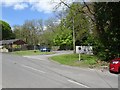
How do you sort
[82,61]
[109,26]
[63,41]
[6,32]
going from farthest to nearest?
[6,32]
[63,41]
[82,61]
[109,26]

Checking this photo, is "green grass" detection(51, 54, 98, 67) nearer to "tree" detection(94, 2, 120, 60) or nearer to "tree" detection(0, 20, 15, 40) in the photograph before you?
"tree" detection(94, 2, 120, 60)

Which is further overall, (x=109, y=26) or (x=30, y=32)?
(x=30, y=32)

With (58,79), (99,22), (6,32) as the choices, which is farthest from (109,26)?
(6,32)

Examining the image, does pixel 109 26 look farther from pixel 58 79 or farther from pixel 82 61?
pixel 58 79

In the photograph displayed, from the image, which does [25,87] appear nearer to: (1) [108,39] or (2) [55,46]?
(1) [108,39]

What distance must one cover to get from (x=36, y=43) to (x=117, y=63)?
9368 centimetres

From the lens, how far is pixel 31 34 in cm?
11350

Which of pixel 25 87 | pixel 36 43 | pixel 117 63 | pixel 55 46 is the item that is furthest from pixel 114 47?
pixel 36 43

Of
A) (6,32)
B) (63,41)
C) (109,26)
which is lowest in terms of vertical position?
(63,41)

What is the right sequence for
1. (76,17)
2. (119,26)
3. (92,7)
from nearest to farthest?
(119,26), (92,7), (76,17)

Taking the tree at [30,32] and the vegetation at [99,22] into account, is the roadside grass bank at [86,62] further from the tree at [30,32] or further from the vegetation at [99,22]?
the tree at [30,32]

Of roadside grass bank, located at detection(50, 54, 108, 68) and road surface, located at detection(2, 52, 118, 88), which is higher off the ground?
roadside grass bank, located at detection(50, 54, 108, 68)

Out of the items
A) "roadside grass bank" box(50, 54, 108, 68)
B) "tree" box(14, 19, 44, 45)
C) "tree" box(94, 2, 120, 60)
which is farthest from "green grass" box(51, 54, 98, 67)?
"tree" box(14, 19, 44, 45)

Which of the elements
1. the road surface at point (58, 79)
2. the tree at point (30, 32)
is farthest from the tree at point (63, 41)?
the road surface at point (58, 79)
